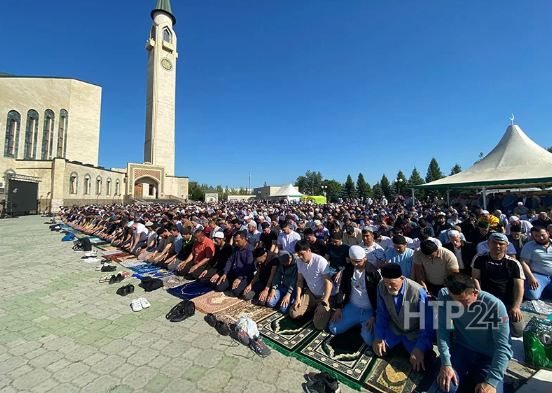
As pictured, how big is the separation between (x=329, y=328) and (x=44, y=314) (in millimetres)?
4747

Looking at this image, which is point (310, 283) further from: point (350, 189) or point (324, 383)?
point (350, 189)

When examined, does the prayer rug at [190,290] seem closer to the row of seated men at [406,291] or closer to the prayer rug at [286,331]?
the row of seated men at [406,291]

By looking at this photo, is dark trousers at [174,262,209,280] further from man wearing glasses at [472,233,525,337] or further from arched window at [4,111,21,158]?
arched window at [4,111,21,158]

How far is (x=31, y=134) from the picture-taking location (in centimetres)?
3381

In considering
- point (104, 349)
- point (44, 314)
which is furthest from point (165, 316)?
point (44, 314)

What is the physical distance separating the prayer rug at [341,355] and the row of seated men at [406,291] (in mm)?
135

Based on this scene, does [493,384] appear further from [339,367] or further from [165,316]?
[165,316]

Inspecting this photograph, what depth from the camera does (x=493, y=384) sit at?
6.70 ft

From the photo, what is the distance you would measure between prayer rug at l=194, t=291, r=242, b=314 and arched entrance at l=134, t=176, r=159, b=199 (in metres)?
43.9

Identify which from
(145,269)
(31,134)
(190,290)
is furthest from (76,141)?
(190,290)

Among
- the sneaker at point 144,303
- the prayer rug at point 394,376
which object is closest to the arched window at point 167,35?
the sneaker at point 144,303

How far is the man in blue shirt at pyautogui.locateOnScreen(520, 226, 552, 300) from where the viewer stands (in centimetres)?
416

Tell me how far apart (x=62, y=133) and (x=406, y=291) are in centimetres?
5066

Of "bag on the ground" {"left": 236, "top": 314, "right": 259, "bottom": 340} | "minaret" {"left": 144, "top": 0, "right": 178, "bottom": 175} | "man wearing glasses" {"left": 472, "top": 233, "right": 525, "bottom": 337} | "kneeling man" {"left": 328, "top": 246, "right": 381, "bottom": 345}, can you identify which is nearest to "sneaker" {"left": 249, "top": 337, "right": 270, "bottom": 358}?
"bag on the ground" {"left": 236, "top": 314, "right": 259, "bottom": 340}
